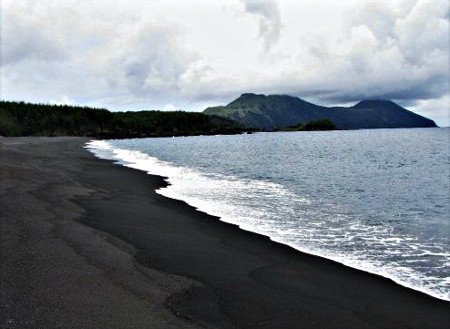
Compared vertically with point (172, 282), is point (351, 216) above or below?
below

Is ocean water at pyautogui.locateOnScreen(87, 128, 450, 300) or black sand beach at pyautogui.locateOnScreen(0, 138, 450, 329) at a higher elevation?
black sand beach at pyautogui.locateOnScreen(0, 138, 450, 329)

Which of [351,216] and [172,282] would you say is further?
[351,216]

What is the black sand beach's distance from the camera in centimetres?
728

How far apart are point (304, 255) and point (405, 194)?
20182 millimetres

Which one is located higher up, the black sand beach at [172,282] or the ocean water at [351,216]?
the black sand beach at [172,282]

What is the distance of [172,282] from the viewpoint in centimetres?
908


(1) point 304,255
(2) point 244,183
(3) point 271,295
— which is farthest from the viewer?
(2) point 244,183

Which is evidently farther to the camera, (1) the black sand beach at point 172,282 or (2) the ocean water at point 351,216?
(2) the ocean water at point 351,216

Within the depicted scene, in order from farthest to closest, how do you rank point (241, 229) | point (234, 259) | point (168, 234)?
point (241, 229), point (168, 234), point (234, 259)

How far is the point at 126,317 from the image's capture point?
6984 mm

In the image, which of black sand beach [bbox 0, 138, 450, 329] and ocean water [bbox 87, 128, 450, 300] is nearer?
black sand beach [bbox 0, 138, 450, 329]

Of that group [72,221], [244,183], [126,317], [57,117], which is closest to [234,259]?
[126,317]

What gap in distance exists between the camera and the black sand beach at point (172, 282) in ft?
23.9

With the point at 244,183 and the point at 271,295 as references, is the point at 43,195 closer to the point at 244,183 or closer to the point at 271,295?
the point at 271,295
